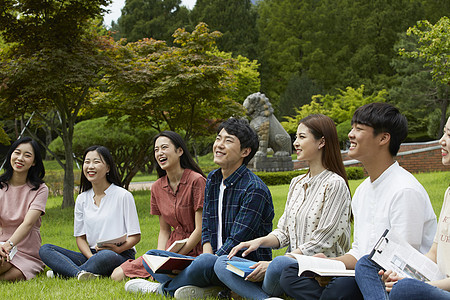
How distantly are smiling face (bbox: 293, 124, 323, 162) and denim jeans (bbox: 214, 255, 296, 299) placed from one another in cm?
79

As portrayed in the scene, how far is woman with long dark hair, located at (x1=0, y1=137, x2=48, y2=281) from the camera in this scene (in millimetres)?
4297

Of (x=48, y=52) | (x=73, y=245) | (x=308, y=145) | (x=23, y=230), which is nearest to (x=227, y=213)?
(x=308, y=145)

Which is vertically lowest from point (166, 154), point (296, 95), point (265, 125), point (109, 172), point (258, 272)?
point (258, 272)

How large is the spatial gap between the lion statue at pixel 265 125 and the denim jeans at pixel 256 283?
12.8 metres

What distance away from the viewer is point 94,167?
14.2 ft

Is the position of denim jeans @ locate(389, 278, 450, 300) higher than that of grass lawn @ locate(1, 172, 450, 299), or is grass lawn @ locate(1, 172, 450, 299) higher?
denim jeans @ locate(389, 278, 450, 300)

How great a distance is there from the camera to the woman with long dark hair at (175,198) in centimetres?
393

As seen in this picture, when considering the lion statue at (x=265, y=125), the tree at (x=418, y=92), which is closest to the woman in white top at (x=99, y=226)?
the lion statue at (x=265, y=125)

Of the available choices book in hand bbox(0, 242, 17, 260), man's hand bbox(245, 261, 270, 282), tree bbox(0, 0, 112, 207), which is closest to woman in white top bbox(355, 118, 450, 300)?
man's hand bbox(245, 261, 270, 282)

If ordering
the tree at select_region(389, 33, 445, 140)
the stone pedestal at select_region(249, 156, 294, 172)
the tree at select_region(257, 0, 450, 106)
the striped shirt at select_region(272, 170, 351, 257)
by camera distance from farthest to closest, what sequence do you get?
the tree at select_region(257, 0, 450, 106)
the tree at select_region(389, 33, 445, 140)
the stone pedestal at select_region(249, 156, 294, 172)
the striped shirt at select_region(272, 170, 351, 257)

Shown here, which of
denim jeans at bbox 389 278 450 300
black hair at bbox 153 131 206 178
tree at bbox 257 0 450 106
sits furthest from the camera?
tree at bbox 257 0 450 106

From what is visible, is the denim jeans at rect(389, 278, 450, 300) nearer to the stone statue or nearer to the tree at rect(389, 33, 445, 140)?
the stone statue

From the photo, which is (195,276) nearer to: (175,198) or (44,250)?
(175,198)

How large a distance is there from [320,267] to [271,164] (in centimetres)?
1389
